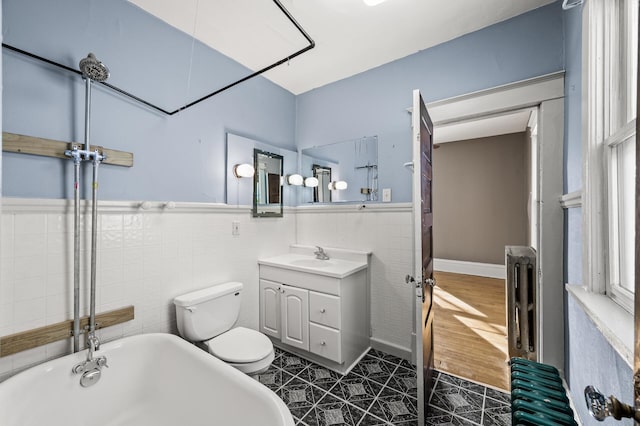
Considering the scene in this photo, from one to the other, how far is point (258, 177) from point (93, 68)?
4.44 ft

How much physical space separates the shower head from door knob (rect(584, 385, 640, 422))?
222 centimetres

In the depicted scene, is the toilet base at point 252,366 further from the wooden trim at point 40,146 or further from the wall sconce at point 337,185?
the wall sconce at point 337,185

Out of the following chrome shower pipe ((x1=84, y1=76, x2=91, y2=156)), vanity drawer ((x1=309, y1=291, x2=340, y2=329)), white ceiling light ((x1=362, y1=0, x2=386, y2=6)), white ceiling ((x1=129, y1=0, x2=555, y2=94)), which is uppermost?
white ceiling ((x1=129, y1=0, x2=555, y2=94))

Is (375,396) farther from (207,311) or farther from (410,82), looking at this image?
(410,82)

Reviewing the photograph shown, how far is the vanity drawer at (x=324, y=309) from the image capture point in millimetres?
2051

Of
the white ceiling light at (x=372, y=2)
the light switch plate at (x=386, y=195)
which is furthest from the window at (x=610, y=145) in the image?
the light switch plate at (x=386, y=195)

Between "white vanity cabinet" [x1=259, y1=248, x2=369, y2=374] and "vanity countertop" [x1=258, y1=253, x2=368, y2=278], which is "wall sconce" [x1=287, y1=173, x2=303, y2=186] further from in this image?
"white vanity cabinet" [x1=259, y1=248, x2=369, y2=374]

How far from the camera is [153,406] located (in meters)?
1.51

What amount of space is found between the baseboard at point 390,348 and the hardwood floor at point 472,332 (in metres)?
0.24

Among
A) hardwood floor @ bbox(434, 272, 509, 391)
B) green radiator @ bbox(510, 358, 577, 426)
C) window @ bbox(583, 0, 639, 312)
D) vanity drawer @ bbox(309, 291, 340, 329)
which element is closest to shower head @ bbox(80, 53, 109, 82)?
vanity drawer @ bbox(309, 291, 340, 329)

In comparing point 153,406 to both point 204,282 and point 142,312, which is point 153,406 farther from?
point 204,282

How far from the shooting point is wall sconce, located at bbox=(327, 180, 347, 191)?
265cm

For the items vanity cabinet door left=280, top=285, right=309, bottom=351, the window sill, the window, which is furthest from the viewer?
vanity cabinet door left=280, top=285, right=309, bottom=351

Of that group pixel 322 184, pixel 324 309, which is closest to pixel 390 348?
pixel 324 309
